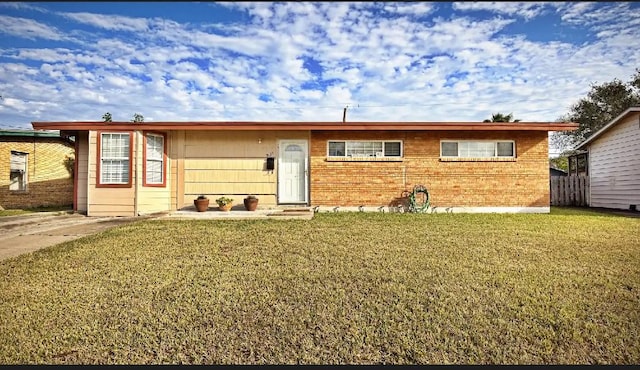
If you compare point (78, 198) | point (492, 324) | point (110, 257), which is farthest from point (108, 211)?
point (492, 324)

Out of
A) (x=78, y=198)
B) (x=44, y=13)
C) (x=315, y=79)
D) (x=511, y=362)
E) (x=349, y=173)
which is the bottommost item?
(x=511, y=362)

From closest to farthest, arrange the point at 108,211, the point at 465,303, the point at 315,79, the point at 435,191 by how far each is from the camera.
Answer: the point at 465,303 → the point at 315,79 → the point at 108,211 → the point at 435,191

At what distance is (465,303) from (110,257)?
14.6 feet

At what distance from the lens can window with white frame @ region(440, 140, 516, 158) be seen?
10.5 m

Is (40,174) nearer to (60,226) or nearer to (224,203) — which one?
(60,226)

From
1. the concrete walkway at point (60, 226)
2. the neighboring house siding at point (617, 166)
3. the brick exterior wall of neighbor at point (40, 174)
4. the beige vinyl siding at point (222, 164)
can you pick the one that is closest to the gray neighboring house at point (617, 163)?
the neighboring house siding at point (617, 166)

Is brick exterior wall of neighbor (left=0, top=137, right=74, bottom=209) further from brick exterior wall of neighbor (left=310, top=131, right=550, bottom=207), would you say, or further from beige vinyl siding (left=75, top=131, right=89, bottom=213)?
brick exterior wall of neighbor (left=310, top=131, right=550, bottom=207)

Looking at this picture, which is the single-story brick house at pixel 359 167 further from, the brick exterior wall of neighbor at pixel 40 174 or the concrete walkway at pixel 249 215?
the brick exterior wall of neighbor at pixel 40 174

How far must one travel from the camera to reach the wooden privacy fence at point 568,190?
587 inches

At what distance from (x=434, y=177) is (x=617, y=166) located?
314 inches

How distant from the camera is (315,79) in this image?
6.26 m

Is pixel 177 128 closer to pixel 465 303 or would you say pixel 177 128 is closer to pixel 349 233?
pixel 349 233

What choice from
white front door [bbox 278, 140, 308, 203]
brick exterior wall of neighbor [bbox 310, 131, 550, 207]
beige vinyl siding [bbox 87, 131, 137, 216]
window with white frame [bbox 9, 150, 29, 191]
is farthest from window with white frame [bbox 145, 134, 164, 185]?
window with white frame [bbox 9, 150, 29, 191]

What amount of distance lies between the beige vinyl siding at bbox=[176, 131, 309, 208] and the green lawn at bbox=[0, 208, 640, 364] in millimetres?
4731
